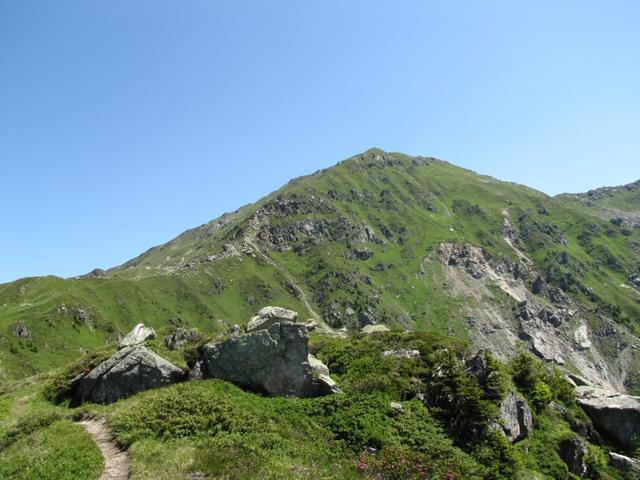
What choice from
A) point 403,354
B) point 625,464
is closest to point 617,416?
point 625,464

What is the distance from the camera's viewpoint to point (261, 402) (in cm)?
3142

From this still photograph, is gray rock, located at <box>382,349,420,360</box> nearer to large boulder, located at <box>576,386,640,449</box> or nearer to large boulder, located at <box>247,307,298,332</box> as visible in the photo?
large boulder, located at <box>247,307,298,332</box>

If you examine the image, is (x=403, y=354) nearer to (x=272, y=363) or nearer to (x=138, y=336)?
(x=272, y=363)

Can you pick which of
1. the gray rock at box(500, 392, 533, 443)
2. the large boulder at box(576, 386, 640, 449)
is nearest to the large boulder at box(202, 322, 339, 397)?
the gray rock at box(500, 392, 533, 443)

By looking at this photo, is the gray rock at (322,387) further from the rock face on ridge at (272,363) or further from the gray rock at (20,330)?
the gray rock at (20,330)

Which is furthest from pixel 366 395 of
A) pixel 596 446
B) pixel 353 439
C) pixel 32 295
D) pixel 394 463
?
pixel 32 295

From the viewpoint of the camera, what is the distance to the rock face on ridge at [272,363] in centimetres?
3419

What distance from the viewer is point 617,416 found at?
4097 centimetres

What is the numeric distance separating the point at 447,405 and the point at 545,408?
47.7 feet

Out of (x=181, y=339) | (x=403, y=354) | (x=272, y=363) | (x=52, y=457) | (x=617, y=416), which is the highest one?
(x=181, y=339)

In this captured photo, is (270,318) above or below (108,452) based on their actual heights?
above

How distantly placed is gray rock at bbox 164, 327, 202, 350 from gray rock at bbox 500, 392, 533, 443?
3020 centimetres

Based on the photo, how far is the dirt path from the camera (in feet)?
66.5

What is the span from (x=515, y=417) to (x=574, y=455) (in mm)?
5886
